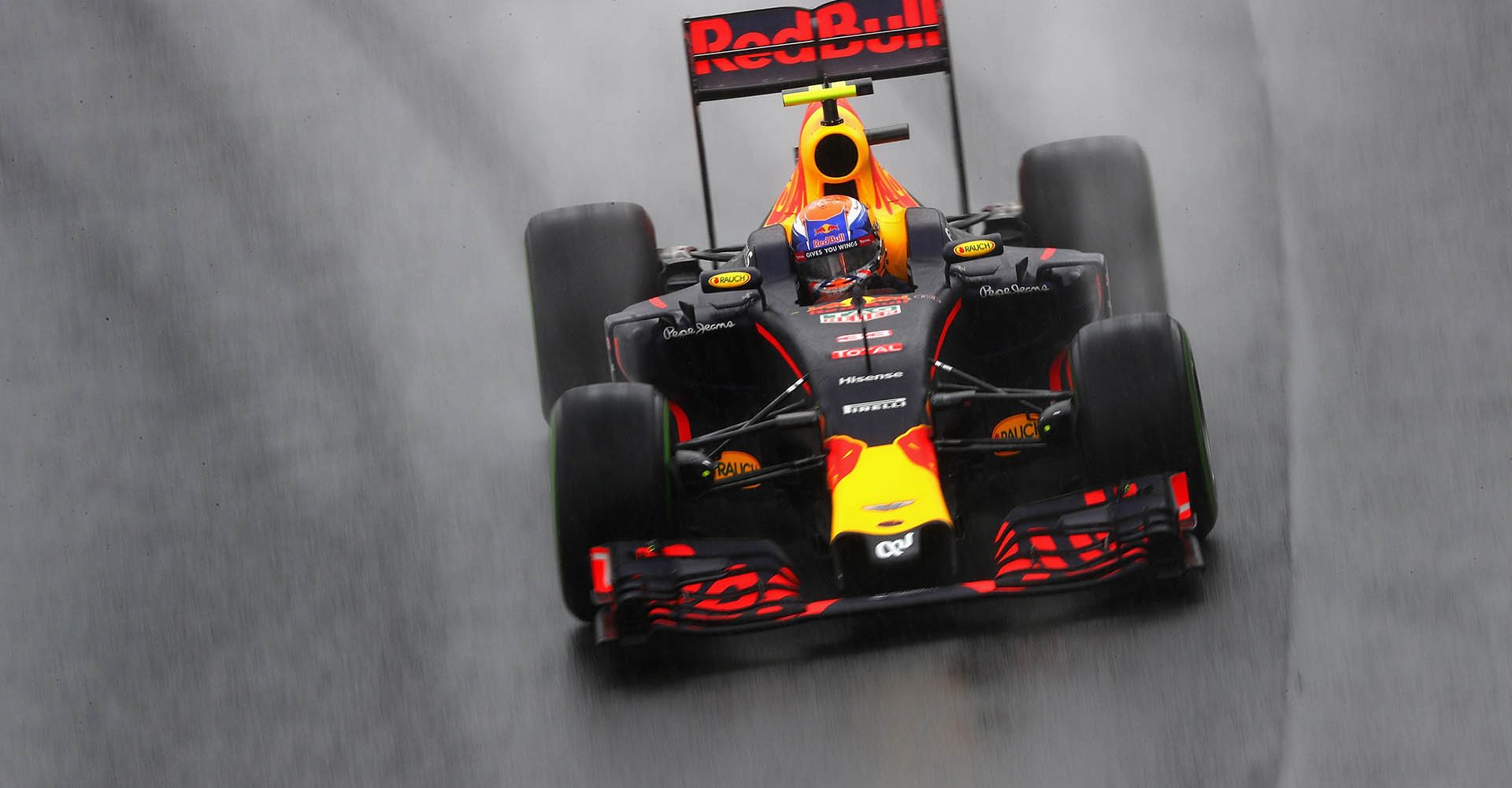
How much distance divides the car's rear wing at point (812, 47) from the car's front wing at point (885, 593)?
3050 mm

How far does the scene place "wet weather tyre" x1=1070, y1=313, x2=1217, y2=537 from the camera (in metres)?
7.23

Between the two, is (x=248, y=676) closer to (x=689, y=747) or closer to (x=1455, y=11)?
(x=689, y=747)

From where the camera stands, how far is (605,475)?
24.1 feet

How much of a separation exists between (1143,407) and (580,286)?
350cm

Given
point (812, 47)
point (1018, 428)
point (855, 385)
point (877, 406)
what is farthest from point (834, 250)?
point (812, 47)

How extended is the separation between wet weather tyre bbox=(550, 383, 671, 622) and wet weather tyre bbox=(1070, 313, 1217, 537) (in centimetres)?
161

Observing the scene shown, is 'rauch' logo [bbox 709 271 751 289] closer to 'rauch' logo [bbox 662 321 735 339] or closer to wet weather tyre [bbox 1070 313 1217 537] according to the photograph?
'rauch' logo [bbox 662 321 735 339]

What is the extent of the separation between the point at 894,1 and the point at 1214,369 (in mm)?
2481

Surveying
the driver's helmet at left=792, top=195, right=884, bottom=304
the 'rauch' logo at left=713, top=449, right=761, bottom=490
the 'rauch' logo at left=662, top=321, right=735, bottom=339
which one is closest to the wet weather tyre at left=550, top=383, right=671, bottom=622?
the 'rauch' logo at left=713, top=449, right=761, bottom=490

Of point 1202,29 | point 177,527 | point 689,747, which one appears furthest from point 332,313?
point 1202,29

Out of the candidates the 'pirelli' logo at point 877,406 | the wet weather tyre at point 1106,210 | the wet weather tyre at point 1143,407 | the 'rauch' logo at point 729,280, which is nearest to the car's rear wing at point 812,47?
the wet weather tyre at point 1106,210

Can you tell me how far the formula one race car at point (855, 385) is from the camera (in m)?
7.13

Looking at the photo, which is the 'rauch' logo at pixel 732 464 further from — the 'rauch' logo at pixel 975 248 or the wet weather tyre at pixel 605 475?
the 'rauch' logo at pixel 975 248

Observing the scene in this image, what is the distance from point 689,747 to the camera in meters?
Result: 6.78
